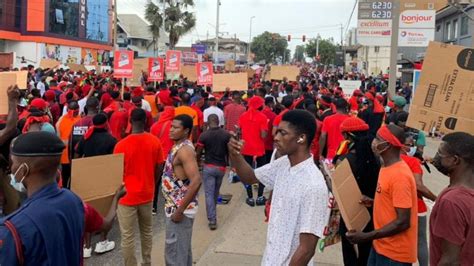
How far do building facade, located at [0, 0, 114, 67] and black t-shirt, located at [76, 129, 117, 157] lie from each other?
38.2 m

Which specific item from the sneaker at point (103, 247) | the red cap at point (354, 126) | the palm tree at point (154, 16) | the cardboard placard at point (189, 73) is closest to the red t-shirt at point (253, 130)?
the sneaker at point (103, 247)

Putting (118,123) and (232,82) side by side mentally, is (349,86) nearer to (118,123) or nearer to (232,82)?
(232,82)

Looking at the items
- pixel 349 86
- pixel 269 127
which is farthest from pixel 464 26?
pixel 269 127

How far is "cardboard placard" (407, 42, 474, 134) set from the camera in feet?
12.9

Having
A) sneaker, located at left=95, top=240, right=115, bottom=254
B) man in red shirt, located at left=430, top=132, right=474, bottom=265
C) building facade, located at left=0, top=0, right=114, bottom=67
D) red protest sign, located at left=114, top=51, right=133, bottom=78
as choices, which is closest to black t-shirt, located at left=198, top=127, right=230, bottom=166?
sneaker, located at left=95, top=240, right=115, bottom=254

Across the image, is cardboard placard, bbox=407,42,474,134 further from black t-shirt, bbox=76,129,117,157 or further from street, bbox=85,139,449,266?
black t-shirt, bbox=76,129,117,157

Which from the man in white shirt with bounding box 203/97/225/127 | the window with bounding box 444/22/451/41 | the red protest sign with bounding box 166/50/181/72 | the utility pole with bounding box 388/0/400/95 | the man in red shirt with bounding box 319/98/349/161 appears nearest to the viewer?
the man in red shirt with bounding box 319/98/349/161

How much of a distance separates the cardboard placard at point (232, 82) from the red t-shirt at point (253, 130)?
4.60m

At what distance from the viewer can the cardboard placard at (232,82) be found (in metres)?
13.6

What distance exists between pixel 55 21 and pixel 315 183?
51270 millimetres

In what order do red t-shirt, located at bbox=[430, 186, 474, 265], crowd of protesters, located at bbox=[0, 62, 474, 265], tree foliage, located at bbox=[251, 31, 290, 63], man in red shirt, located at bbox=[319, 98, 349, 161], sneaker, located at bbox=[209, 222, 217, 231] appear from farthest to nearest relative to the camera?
tree foliage, located at bbox=[251, 31, 290, 63] → man in red shirt, located at bbox=[319, 98, 349, 161] → sneaker, located at bbox=[209, 222, 217, 231] → red t-shirt, located at bbox=[430, 186, 474, 265] → crowd of protesters, located at bbox=[0, 62, 474, 265]

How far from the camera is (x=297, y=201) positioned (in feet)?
9.86

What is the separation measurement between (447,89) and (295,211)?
6.07 ft

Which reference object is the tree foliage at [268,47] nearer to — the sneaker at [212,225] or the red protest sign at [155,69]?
the red protest sign at [155,69]
